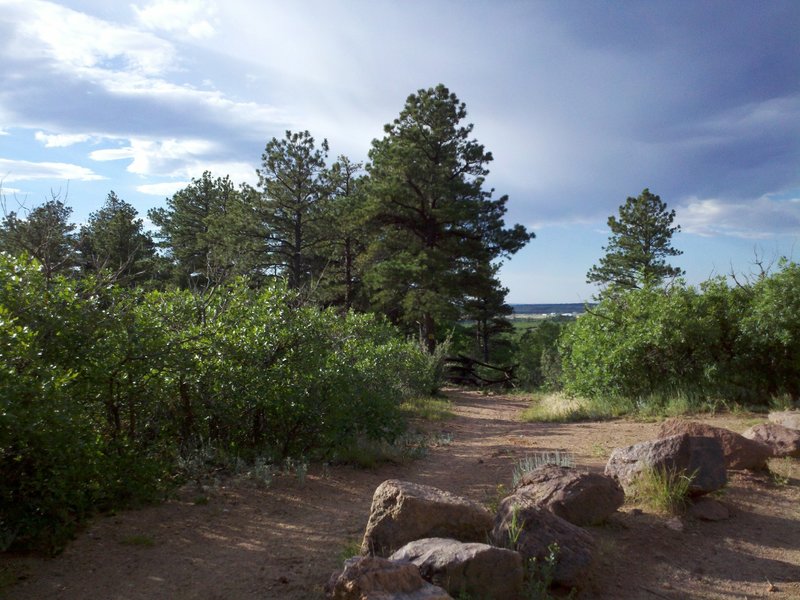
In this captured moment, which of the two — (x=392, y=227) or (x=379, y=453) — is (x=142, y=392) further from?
(x=392, y=227)

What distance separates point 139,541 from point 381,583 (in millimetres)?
2385

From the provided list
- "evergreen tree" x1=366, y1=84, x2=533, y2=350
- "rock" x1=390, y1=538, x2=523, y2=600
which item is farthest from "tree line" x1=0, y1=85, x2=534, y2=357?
"rock" x1=390, y1=538, x2=523, y2=600

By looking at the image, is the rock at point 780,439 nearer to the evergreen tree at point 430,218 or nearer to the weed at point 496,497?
the weed at point 496,497

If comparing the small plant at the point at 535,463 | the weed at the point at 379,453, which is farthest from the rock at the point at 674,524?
the weed at the point at 379,453

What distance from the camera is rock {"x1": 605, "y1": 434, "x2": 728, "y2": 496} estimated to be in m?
5.41

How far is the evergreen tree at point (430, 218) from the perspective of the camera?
23.1 metres

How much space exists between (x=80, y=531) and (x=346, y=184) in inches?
1071

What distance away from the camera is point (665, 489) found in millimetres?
5375

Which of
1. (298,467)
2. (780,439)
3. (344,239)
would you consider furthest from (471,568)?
(344,239)

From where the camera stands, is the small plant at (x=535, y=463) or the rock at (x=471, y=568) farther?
the small plant at (x=535, y=463)

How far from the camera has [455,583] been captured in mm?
3549

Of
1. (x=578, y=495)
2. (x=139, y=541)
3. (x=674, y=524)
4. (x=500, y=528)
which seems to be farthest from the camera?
(x=674, y=524)

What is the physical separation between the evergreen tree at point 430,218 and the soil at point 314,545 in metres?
16.4

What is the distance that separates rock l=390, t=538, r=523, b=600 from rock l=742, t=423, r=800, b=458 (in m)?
4.59
